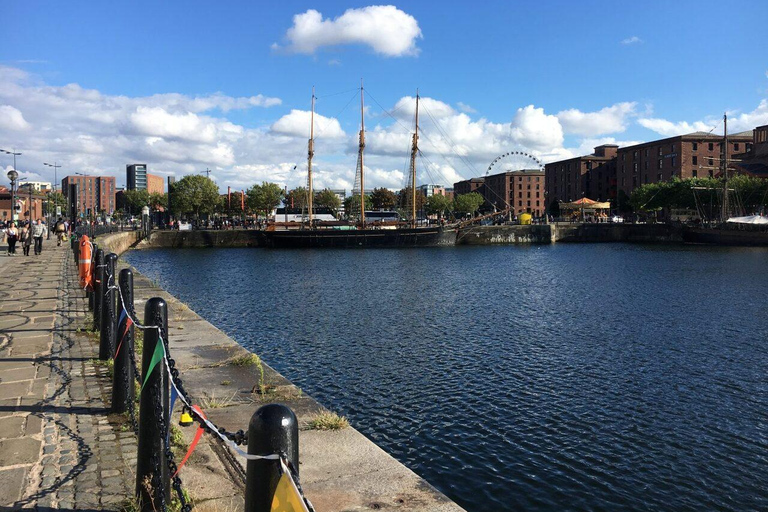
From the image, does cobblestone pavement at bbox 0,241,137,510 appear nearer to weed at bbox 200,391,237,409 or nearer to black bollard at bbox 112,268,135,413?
black bollard at bbox 112,268,135,413

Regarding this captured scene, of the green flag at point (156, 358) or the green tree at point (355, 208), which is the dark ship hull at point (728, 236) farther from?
the green flag at point (156, 358)

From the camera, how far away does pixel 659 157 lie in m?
118

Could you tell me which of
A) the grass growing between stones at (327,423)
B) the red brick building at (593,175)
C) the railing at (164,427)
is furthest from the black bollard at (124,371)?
the red brick building at (593,175)

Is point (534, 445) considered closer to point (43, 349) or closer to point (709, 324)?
point (43, 349)

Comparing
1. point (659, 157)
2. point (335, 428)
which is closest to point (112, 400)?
point (335, 428)

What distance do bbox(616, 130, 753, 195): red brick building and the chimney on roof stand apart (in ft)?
65.6

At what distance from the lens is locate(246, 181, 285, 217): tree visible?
134750mm

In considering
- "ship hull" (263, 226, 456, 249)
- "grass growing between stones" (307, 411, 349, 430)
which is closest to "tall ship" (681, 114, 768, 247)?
"ship hull" (263, 226, 456, 249)

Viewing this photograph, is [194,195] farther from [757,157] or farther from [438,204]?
[757,157]

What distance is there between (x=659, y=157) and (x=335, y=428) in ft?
413

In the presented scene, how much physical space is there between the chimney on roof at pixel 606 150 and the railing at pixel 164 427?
15431 centimetres

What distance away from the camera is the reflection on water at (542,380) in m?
9.34

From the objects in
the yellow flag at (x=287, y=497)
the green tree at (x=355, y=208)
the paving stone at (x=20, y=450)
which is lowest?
the paving stone at (x=20, y=450)

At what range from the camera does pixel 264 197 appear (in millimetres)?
134625
